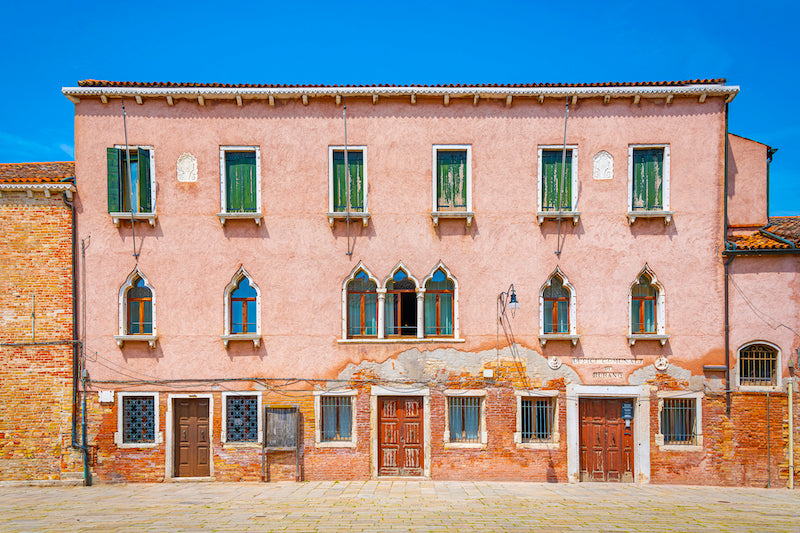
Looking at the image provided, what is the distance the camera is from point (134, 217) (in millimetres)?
13156

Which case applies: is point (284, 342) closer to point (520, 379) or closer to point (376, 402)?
point (376, 402)

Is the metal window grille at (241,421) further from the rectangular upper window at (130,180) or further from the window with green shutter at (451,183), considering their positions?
the window with green shutter at (451,183)

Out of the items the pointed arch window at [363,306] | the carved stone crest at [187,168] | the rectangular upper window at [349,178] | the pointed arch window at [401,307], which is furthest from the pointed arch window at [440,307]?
the carved stone crest at [187,168]

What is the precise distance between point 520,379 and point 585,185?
5475 millimetres

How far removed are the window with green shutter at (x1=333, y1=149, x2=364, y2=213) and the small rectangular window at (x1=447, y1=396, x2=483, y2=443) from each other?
581 centimetres

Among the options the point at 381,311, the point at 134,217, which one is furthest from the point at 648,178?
the point at 134,217

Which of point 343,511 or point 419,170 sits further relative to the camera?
point 419,170

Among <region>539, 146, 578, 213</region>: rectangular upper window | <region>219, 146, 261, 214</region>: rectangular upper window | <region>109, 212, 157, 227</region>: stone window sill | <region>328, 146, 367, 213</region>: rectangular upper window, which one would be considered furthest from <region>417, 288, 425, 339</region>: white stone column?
<region>109, 212, 157, 227</region>: stone window sill

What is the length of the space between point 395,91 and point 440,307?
5.89 m

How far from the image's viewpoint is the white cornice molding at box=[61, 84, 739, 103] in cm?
1313

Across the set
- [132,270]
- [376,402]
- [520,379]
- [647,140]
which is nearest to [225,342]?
[132,270]

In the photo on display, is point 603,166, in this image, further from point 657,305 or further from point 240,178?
point 240,178

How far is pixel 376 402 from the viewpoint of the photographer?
13.1 m

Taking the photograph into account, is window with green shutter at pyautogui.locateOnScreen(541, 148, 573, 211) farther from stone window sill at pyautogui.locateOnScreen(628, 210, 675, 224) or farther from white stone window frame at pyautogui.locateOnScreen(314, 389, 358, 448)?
white stone window frame at pyautogui.locateOnScreen(314, 389, 358, 448)
